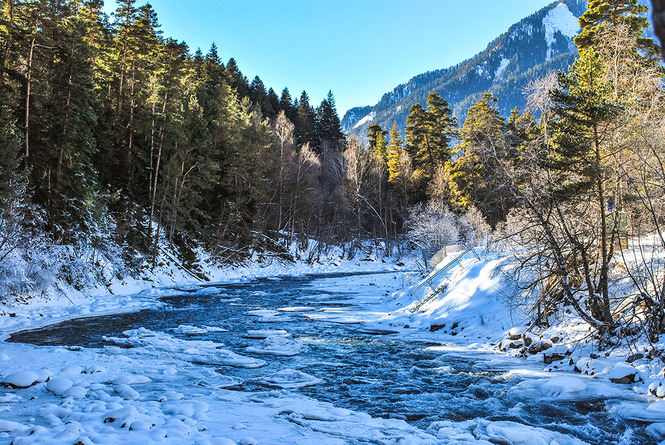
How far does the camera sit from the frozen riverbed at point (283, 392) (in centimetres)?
496

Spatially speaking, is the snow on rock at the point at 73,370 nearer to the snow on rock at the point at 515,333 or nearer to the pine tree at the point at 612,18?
the snow on rock at the point at 515,333

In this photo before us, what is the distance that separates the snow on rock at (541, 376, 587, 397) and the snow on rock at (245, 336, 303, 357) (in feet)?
16.5

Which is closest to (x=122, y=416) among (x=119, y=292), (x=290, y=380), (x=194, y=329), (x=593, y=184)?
(x=290, y=380)

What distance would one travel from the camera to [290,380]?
739 centimetres

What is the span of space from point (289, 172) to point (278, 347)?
3370 cm

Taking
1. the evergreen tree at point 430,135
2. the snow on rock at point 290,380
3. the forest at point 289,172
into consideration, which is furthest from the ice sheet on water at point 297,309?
the evergreen tree at point 430,135

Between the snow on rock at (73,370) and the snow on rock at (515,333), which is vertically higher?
the snow on rock at (73,370)

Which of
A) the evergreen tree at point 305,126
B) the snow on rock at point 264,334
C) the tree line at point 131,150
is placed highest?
the evergreen tree at point 305,126

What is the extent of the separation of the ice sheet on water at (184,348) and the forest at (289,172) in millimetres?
5762

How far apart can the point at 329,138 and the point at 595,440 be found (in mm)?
Answer: 65956

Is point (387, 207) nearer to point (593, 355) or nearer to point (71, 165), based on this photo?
point (71, 165)

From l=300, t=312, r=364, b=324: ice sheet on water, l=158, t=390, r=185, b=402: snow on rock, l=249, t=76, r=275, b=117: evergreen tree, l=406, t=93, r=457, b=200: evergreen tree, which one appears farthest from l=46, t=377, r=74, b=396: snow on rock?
l=249, t=76, r=275, b=117: evergreen tree

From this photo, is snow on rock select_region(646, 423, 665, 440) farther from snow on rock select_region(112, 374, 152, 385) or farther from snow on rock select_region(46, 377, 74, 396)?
snow on rock select_region(46, 377, 74, 396)

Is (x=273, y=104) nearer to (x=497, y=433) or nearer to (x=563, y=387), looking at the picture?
(x=563, y=387)
